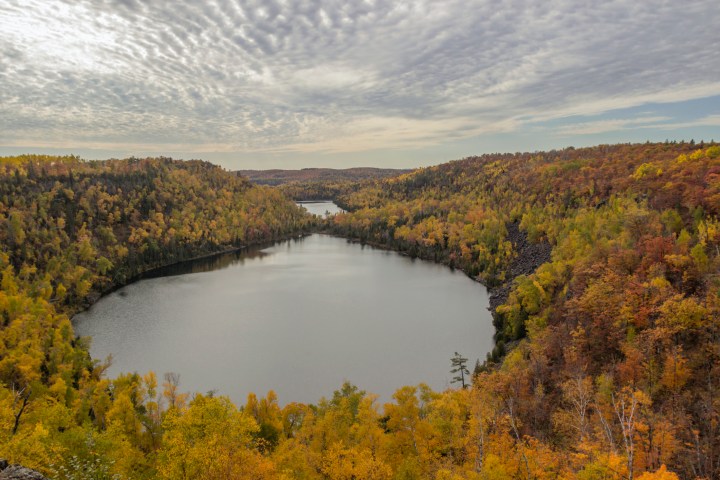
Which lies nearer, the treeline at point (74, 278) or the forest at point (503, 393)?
the forest at point (503, 393)

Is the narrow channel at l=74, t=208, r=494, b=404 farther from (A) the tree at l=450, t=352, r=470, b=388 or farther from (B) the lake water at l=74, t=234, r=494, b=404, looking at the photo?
(A) the tree at l=450, t=352, r=470, b=388

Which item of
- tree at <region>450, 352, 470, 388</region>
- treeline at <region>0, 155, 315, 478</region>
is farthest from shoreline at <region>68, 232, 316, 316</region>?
tree at <region>450, 352, 470, 388</region>

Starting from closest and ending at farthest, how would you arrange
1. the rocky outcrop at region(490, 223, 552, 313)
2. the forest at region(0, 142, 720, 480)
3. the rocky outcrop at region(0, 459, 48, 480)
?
the rocky outcrop at region(0, 459, 48, 480) → the forest at region(0, 142, 720, 480) → the rocky outcrop at region(490, 223, 552, 313)

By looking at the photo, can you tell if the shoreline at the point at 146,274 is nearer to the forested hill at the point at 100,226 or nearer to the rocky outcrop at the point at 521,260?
the forested hill at the point at 100,226

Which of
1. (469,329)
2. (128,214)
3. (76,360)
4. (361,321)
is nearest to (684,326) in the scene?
(469,329)

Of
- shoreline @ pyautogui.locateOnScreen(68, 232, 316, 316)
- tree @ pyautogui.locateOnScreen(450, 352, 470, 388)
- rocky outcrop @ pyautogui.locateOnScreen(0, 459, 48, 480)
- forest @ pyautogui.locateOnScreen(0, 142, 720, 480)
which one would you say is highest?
rocky outcrop @ pyautogui.locateOnScreen(0, 459, 48, 480)

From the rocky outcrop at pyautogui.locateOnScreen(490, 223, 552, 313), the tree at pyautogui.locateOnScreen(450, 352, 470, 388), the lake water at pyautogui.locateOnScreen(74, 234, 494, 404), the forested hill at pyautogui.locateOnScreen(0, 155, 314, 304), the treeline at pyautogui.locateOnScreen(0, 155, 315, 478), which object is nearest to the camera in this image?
the treeline at pyautogui.locateOnScreen(0, 155, 315, 478)

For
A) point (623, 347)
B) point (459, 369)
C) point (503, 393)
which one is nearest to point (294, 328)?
point (459, 369)

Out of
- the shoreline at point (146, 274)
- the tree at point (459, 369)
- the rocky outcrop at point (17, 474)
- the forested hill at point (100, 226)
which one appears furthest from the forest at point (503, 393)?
the rocky outcrop at point (17, 474)

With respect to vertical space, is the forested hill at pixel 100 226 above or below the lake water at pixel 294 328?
above

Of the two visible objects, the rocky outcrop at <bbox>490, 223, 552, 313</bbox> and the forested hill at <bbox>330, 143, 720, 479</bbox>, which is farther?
the rocky outcrop at <bbox>490, 223, 552, 313</bbox>
